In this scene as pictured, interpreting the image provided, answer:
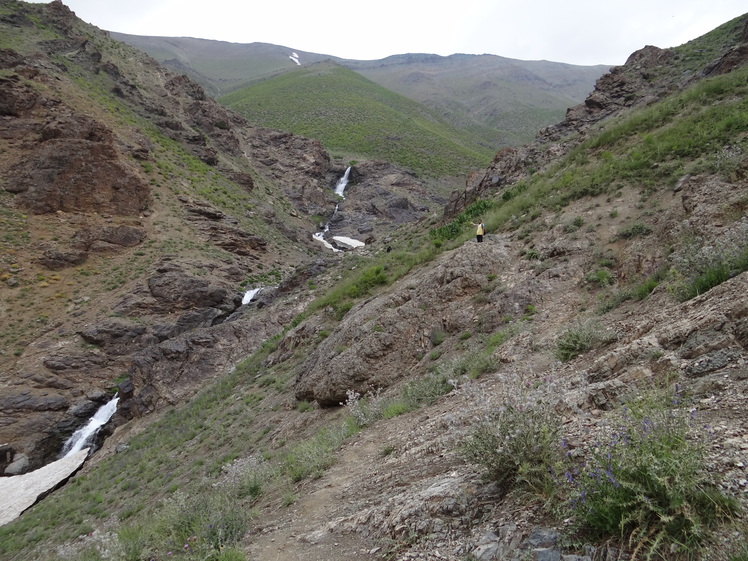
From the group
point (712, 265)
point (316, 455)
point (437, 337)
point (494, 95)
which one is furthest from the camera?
point (494, 95)

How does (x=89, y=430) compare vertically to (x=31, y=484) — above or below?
above

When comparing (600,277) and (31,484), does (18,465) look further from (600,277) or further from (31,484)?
(600,277)

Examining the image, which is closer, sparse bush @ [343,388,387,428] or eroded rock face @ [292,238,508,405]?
sparse bush @ [343,388,387,428]

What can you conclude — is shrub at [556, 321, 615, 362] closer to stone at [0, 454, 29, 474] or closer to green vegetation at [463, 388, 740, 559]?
green vegetation at [463, 388, 740, 559]

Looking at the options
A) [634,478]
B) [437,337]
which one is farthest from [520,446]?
[437,337]

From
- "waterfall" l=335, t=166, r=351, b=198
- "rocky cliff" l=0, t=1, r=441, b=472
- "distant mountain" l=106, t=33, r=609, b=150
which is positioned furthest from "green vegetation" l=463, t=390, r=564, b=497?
"distant mountain" l=106, t=33, r=609, b=150

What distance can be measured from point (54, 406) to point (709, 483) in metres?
24.0

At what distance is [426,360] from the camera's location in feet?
27.3

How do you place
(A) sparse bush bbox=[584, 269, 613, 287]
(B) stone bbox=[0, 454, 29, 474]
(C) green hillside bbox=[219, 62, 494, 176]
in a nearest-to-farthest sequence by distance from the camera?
(A) sparse bush bbox=[584, 269, 613, 287] → (B) stone bbox=[0, 454, 29, 474] → (C) green hillside bbox=[219, 62, 494, 176]

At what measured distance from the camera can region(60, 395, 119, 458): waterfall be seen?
61.0ft

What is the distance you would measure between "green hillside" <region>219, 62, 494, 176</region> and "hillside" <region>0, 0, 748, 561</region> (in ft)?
130

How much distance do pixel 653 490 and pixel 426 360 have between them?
6.17 metres

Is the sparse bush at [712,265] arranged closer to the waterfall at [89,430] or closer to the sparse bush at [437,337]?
the sparse bush at [437,337]

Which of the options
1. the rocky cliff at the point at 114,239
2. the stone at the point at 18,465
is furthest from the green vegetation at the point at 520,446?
the stone at the point at 18,465
